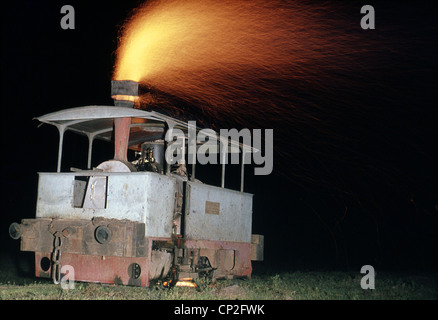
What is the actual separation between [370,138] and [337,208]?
15.2 feet

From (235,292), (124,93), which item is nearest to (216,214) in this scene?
(235,292)

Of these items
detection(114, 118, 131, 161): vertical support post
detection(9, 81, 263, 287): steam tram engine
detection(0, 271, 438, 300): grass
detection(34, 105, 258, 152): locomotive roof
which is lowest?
detection(0, 271, 438, 300): grass

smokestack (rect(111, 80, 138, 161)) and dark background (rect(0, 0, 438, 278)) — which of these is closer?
smokestack (rect(111, 80, 138, 161))

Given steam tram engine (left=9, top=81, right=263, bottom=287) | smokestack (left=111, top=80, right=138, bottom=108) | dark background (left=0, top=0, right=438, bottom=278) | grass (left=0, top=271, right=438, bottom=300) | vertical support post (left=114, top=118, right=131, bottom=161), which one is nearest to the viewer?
grass (left=0, top=271, right=438, bottom=300)

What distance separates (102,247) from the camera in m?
8.80

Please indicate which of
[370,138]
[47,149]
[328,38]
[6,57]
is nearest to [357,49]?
[328,38]

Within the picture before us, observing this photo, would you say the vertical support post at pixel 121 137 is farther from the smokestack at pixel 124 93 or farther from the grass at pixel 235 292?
the grass at pixel 235 292

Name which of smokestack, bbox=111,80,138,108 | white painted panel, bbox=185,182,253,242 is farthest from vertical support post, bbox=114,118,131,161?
white painted panel, bbox=185,182,253,242

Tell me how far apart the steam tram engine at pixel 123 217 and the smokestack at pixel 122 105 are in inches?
0.8

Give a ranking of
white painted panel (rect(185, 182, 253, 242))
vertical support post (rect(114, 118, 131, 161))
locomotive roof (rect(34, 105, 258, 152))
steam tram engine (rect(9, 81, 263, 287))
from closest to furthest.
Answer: steam tram engine (rect(9, 81, 263, 287)), locomotive roof (rect(34, 105, 258, 152)), vertical support post (rect(114, 118, 131, 161)), white painted panel (rect(185, 182, 253, 242))

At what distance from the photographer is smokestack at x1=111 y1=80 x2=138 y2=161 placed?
1028 cm

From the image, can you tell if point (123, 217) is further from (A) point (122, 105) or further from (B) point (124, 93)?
(B) point (124, 93)

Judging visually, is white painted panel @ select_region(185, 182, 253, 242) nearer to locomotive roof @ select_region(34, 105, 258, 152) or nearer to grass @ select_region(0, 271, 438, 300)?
grass @ select_region(0, 271, 438, 300)

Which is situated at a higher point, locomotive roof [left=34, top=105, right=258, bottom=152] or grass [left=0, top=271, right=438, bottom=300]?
locomotive roof [left=34, top=105, right=258, bottom=152]
